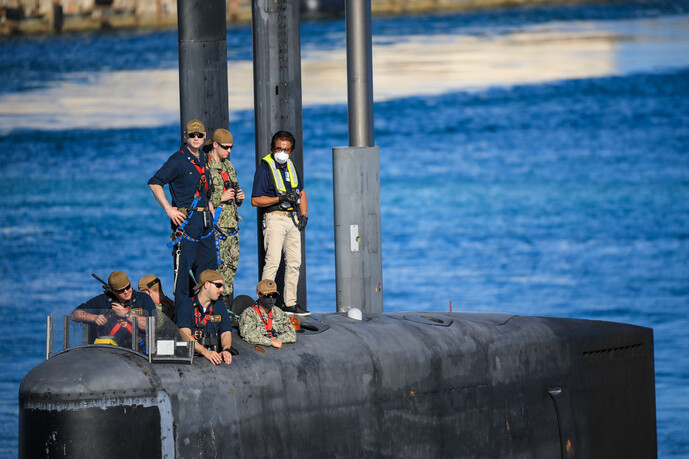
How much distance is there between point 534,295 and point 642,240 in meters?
12.0

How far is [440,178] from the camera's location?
9006cm

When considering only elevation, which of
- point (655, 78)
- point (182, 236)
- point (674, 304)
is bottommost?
point (674, 304)

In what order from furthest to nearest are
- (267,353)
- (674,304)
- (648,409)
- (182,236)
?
(674,304)
(648,409)
(182,236)
(267,353)

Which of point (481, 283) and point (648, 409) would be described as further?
point (481, 283)

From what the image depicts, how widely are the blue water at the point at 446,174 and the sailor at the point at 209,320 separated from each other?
6976 cm

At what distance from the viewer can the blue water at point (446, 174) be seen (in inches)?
3351

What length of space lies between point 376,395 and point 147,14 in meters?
77.4

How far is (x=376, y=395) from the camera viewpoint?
12469 mm

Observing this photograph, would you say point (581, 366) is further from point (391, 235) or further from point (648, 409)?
Result: point (391, 235)

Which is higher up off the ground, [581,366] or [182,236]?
[182,236]

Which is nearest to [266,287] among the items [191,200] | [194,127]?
[191,200]

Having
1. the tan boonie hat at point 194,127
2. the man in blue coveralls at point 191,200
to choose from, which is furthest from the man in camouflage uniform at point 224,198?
the tan boonie hat at point 194,127

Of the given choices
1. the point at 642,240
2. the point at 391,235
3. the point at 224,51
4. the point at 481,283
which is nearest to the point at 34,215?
the point at 391,235

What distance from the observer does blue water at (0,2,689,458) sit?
85.1 m
